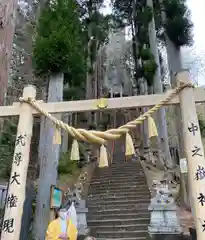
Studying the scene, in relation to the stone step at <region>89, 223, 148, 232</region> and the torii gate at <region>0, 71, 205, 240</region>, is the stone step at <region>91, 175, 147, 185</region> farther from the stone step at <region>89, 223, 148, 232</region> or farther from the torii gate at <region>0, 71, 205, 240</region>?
the torii gate at <region>0, 71, 205, 240</region>

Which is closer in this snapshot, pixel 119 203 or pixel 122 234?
pixel 122 234

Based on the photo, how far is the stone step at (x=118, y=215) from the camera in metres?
6.87

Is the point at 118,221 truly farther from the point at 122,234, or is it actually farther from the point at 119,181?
the point at 119,181

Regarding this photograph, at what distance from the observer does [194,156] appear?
289 centimetres

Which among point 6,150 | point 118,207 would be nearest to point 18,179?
point 118,207

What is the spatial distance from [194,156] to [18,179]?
206 centimetres

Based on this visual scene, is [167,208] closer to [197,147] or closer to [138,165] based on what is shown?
[197,147]

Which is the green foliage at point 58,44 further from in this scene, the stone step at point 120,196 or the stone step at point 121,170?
the stone step at point 121,170

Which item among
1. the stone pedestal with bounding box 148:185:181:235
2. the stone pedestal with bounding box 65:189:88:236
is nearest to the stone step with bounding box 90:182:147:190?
the stone pedestal with bounding box 65:189:88:236

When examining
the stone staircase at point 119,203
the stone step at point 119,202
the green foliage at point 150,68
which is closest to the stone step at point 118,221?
the stone staircase at point 119,203

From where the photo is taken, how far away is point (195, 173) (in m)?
2.80

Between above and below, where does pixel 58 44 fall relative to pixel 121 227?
above

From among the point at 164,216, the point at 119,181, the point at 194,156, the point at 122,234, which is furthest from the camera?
the point at 119,181

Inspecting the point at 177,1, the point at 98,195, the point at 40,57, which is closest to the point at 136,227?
the point at 98,195
